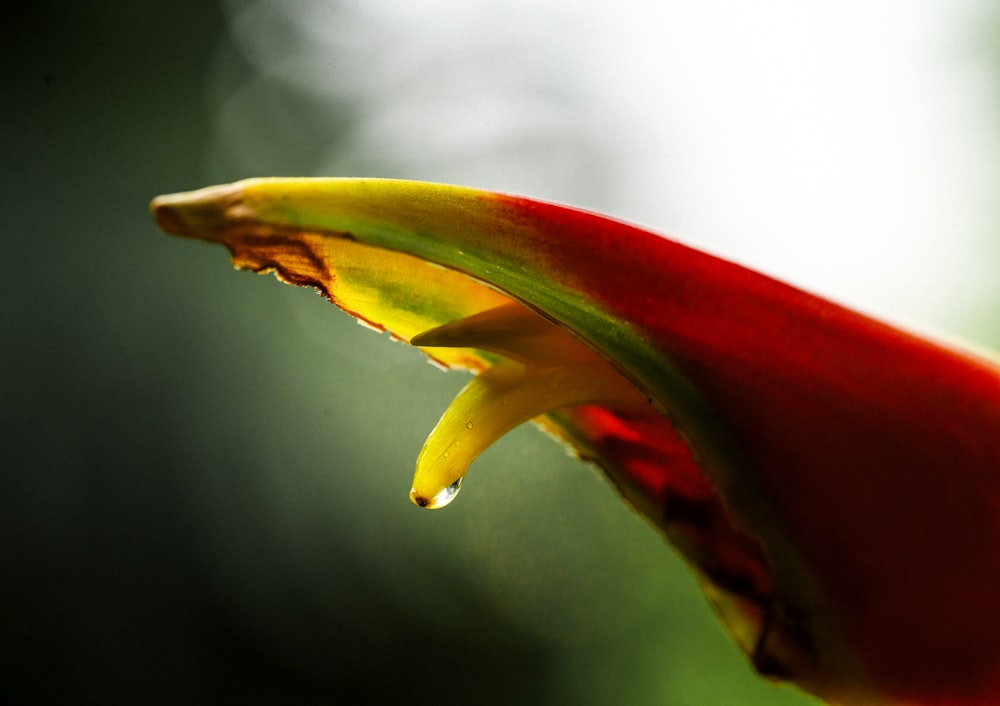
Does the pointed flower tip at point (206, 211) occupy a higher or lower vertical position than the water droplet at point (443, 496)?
higher

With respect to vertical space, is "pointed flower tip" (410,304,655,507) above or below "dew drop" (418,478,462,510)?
above

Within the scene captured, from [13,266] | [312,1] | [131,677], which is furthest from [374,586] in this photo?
[312,1]

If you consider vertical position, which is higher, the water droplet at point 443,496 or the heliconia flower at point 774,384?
the heliconia flower at point 774,384

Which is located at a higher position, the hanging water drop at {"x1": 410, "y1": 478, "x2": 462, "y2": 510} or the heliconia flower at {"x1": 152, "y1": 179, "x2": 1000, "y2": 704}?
the heliconia flower at {"x1": 152, "y1": 179, "x2": 1000, "y2": 704}

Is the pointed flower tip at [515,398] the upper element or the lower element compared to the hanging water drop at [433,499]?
upper

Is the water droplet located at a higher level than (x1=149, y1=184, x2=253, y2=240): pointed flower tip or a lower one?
lower

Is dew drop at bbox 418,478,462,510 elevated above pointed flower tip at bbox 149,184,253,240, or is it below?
below

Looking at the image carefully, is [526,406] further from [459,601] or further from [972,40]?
[972,40]

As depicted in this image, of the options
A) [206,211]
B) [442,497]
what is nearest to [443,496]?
[442,497]
